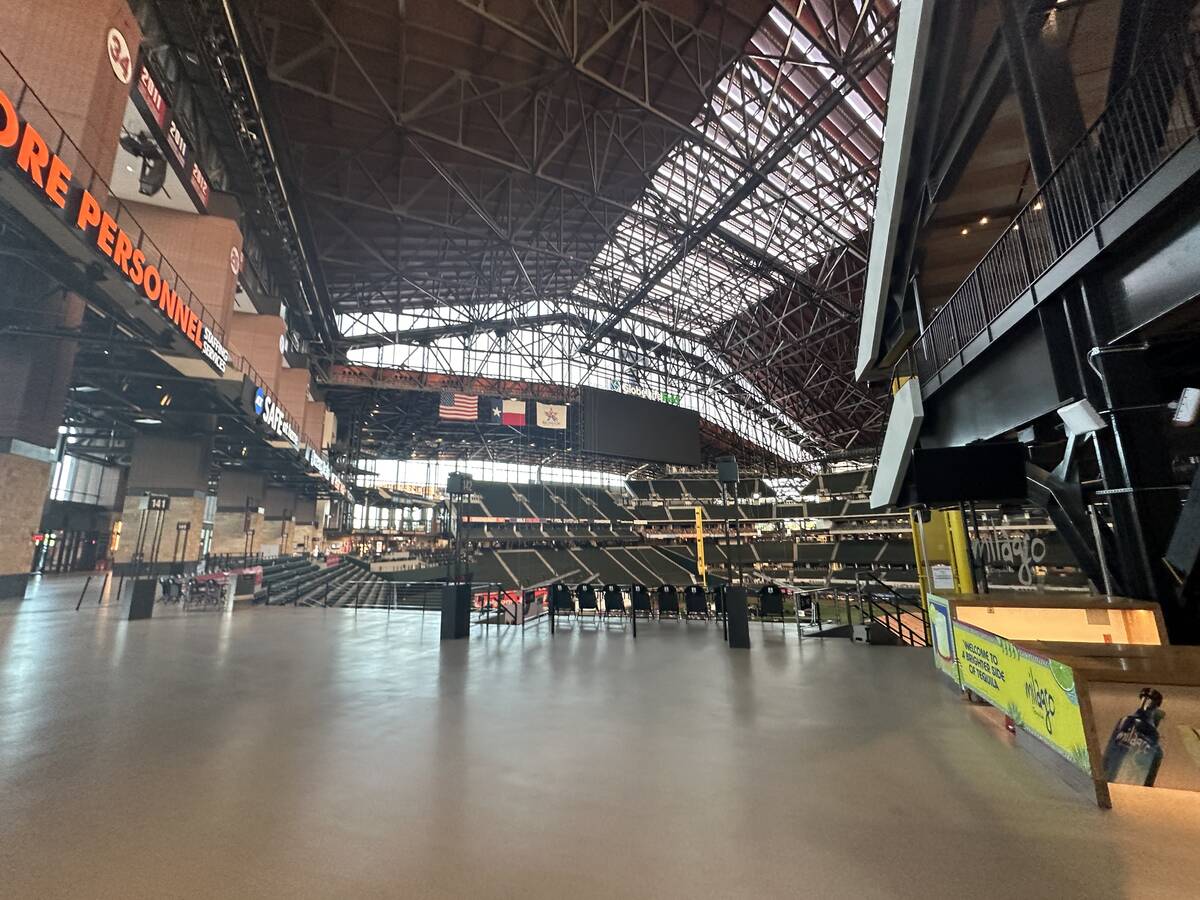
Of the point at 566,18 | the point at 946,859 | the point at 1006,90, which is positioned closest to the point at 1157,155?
the point at 1006,90

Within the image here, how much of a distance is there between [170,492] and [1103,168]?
80.2ft

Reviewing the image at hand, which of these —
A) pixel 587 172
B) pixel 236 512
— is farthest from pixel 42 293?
pixel 587 172

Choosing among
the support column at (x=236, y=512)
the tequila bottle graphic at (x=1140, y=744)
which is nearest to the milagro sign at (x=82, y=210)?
the tequila bottle graphic at (x=1140, y=744)

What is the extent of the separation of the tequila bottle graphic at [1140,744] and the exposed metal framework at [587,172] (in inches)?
570

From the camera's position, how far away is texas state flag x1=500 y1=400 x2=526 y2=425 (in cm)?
2689

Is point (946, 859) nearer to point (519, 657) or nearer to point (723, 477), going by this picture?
point (519, 657)

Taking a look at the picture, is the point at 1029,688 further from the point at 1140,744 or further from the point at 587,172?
the point at 587,172

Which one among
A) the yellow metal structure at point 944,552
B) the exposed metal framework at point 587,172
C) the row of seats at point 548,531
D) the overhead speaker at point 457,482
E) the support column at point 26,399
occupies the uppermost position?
the exposed metal framework at point 587,172

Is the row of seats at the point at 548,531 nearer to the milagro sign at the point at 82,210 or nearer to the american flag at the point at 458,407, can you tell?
the american flag at the point at 458,407

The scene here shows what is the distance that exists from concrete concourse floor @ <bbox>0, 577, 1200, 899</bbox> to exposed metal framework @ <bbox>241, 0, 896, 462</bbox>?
45.6 ft

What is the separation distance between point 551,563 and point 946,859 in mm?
36165

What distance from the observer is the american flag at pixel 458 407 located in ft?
83.9

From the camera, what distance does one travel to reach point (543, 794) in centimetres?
306

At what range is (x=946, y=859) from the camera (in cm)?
239
